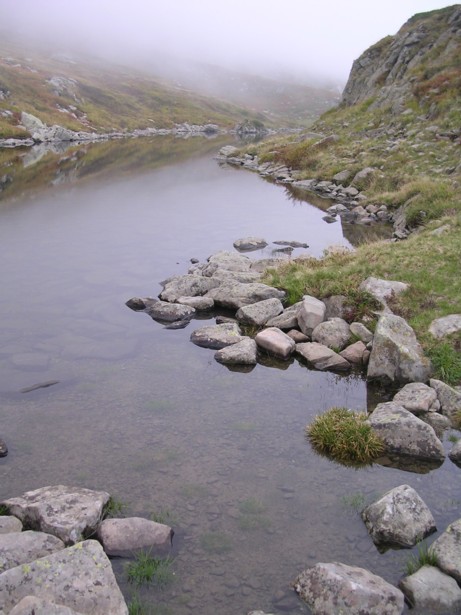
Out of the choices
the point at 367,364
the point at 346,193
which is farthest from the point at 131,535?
the point at 346,193

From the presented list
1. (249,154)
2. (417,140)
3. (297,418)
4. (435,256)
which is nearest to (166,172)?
(249,154)

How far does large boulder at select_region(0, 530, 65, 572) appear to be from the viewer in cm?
890

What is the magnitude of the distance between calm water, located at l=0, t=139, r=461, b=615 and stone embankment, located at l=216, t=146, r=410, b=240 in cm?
1771

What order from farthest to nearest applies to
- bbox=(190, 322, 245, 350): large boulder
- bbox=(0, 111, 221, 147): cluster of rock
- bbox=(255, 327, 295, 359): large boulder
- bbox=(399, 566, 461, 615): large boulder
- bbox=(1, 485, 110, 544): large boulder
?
bbox=(0, 111, 221, 147): cluster of rock < bbox=(190, 322, 245, 350): large boulder < bbox=(255, 327, 295, 359): large boulder < bbox=(1, 485, 110, 544): large boulder < bbox=(399, 566, 461, 615): large boulder

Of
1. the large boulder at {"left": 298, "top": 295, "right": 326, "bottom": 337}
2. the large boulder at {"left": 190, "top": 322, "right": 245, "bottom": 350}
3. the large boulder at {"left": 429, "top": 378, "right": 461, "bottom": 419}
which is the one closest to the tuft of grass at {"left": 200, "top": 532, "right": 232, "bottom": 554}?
the large boulder at {"left": 429, "top": 378, "right": 461, "bottom": 419}

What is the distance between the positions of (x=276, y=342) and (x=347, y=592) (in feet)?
35.3

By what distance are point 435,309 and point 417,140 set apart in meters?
37.2

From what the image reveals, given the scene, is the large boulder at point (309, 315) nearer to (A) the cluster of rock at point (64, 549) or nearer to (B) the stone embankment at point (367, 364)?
(B) the stone embankment at point (367, 364)

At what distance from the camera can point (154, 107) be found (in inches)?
7387

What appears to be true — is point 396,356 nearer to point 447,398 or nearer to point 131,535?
point 447,398

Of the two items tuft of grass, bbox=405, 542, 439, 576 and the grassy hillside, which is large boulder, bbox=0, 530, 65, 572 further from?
the grassy hillside

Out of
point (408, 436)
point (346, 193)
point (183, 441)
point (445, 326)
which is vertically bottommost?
point (183, 441)

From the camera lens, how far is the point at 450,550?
374 inches

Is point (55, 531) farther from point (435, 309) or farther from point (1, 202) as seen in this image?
point (1, 202)
